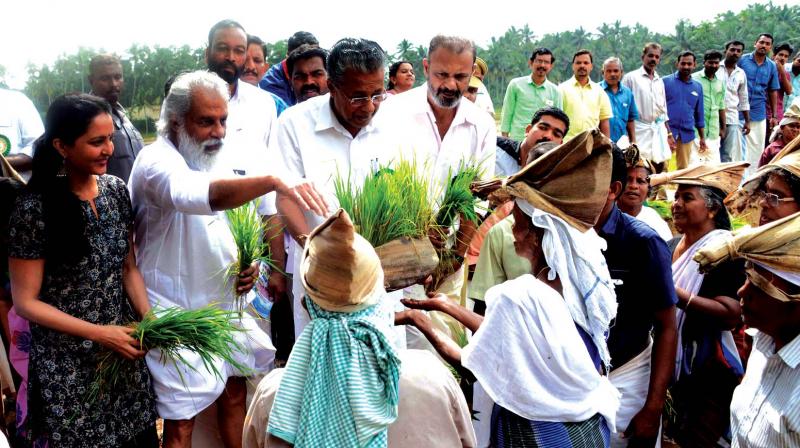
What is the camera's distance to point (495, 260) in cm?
369

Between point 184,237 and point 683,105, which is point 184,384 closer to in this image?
point 184,237

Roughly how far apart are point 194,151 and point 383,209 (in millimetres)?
955

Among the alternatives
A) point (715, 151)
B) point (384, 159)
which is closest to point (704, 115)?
point (715, 151)

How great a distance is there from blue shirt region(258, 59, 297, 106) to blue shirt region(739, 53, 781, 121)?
1013 cm

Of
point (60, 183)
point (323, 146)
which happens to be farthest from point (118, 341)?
point (323, 146)

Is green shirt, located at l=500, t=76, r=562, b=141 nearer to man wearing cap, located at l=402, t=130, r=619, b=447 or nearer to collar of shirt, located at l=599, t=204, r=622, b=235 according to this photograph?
collar of shirt, located at l=599, t=204, r=622, b=235

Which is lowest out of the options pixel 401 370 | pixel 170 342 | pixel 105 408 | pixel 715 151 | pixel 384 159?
pixel 715 151

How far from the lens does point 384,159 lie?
11.7 feet

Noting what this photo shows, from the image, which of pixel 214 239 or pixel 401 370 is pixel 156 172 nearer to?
pixel 214 239

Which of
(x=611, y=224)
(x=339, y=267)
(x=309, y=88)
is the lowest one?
(x=611, y=224)

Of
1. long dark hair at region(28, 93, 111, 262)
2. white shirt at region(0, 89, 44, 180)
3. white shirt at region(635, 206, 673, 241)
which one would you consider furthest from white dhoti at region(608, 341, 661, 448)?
white shirt at region(0, 89, 44, 180)

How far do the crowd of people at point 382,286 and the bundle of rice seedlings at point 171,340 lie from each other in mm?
50

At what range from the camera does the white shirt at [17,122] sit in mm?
4973

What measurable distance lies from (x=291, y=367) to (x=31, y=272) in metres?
1.49
